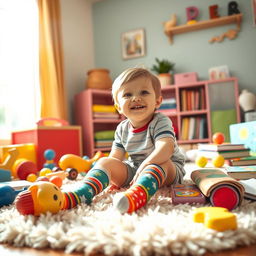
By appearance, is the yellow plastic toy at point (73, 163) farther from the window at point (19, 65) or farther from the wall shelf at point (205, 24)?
the wall shelf at point (205, 24)

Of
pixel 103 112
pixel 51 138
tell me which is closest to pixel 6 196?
pixel 51 138

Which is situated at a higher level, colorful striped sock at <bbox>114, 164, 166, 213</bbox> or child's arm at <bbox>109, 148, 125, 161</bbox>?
child's arm at <bbox>109, 148, 125, 161</bbox>

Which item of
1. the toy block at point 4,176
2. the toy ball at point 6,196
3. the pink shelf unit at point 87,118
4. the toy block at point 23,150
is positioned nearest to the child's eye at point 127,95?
the toy ball at point 6,196

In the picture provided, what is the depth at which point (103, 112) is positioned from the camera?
9.18 feet

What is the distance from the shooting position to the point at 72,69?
2998 mm

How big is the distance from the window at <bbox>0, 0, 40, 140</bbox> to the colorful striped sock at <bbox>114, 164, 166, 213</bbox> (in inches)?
69.1

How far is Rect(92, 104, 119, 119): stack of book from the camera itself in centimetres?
273

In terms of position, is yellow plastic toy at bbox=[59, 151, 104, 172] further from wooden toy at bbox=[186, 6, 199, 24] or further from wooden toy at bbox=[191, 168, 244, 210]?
wooden toy at bbox=[186, 6, 199, 24]

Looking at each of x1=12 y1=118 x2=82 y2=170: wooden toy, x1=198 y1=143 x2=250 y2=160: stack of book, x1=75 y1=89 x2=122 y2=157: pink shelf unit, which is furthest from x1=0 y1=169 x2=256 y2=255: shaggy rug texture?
x1=75 y1=89 x2=122 y2=157: pink shelf unit

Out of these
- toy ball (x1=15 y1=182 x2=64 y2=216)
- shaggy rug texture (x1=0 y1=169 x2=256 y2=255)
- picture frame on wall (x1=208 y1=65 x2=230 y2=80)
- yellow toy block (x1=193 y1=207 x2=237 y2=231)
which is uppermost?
picture frame on wall (x1=208 y1=65 x2=230 y2=80)

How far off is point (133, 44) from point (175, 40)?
0.47 metres

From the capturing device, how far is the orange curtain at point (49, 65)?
2.50m

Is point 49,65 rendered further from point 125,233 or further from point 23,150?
point 125,233

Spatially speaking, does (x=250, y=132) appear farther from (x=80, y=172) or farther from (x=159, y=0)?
(x=159, y=0)
